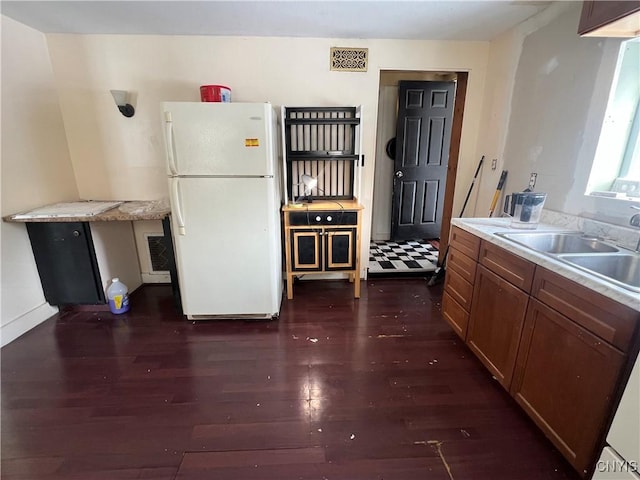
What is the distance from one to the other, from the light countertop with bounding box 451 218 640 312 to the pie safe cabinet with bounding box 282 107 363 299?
3.18 ft

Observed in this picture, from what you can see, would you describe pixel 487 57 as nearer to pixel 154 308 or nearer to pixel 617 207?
pixel 617 207

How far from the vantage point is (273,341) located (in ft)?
7.18

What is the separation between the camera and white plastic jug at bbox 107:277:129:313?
251 cm

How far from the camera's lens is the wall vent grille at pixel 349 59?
2631 mm

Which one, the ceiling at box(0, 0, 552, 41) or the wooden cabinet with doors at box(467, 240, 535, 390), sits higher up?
the ceiling at box(0, 0, 552, 41)

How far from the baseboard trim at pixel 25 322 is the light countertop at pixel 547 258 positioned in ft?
10.7

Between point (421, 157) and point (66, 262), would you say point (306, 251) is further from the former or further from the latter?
point (421, 157)

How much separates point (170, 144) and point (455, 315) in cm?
231

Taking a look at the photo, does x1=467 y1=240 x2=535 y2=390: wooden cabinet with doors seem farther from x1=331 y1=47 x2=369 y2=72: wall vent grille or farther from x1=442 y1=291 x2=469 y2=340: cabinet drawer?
x1=331 y1=47 x2=369 y2=72: wall vent grille

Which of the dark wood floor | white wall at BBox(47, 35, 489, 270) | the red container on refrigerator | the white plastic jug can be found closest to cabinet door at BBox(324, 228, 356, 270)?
the dark wood floor

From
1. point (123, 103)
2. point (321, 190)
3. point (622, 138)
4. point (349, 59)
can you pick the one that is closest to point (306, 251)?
point (321, 190)

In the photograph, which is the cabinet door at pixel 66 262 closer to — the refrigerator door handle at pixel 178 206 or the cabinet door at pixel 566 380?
the refrigerator door handle at pixel 178 206

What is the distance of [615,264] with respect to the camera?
143 cm

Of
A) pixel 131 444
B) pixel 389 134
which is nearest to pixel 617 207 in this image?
pixel 131 444
